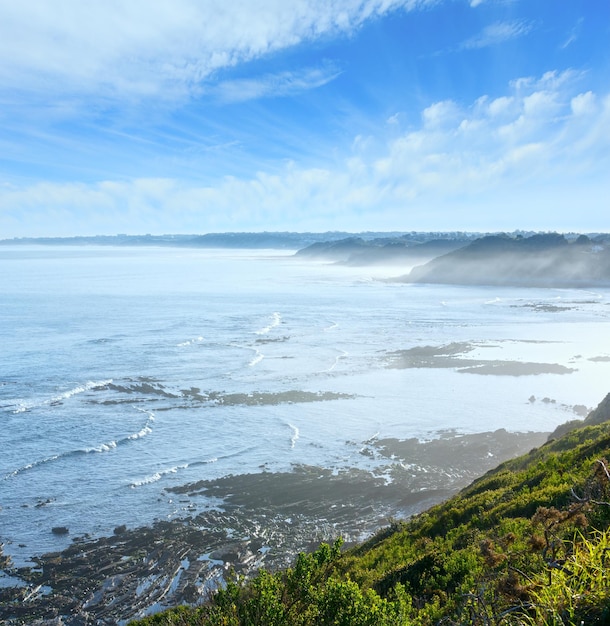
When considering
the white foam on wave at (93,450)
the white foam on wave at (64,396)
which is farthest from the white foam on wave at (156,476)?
the white foam on wave at (64,396)

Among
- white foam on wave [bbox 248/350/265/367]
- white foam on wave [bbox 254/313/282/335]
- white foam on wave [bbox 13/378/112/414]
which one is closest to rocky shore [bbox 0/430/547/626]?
white foam on wave [bbox 13/378/112/414]

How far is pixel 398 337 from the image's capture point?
47.9 meters

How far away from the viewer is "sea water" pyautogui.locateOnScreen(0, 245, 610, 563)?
62.2 feet

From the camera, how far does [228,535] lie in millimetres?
15922

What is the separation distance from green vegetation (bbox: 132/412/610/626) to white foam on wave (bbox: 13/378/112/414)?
18.0 meters

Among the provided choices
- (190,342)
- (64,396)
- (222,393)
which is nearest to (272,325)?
(190,342)

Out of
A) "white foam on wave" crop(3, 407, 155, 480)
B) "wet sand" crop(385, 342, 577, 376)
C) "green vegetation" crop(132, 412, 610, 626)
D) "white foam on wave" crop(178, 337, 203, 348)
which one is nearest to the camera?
"green vegetation" crop(132, 412, 610, 626)

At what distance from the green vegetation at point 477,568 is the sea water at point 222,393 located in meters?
8.34

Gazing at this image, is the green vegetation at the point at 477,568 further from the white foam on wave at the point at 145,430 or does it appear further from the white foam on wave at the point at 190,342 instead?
the white foam on wave at the point at 190,342

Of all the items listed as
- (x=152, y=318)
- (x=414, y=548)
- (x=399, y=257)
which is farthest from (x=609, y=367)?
(x=399, y=257)

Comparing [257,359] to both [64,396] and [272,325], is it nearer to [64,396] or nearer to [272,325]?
[64,396]

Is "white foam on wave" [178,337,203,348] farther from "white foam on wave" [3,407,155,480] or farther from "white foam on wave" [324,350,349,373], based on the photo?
"white foam on wave" [3,407,155,480]

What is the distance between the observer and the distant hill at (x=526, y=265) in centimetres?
11775

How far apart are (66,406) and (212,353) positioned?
45.0ft
